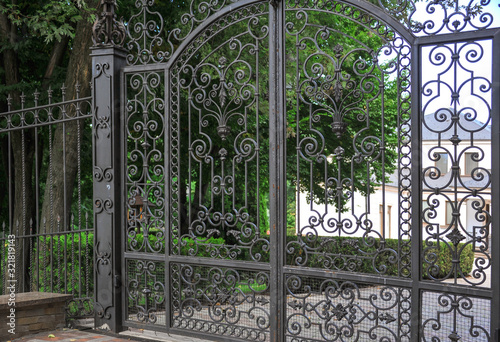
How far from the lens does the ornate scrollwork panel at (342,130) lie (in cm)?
445

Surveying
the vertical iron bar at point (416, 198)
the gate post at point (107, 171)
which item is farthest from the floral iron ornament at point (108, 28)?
the vertical iron bar at point (416, 198)

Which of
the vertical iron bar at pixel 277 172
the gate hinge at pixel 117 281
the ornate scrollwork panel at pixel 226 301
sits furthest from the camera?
the gate hinge at pixel 117 281

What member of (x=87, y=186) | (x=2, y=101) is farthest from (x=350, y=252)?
(x=2, y=101)

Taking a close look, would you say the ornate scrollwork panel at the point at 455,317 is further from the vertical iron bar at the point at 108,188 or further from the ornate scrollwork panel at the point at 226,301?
the vertical iron bar at the point at 108,188

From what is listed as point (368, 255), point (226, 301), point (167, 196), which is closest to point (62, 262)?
point (167, 196)

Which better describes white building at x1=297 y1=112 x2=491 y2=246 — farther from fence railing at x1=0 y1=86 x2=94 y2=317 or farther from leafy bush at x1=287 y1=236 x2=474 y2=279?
fence railing at x1=0 y1=86 x2=94 y2=317

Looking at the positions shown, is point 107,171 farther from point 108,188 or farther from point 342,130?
point 342,130

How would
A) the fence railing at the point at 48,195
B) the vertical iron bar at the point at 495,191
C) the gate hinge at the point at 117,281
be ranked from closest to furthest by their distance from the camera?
the vertical iron bar at the point at 495,191 → the gate hinge at the point at 117,281 → the fence railing at the point at 48,195

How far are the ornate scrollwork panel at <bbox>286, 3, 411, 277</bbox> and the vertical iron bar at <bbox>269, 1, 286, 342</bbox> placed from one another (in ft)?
0.43

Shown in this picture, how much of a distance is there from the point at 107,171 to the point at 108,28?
5.02 feet

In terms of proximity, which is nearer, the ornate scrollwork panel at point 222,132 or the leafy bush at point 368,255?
the leafy bush at point 368,255

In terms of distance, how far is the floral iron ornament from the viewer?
5.88m

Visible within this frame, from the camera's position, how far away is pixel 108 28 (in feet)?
19.3

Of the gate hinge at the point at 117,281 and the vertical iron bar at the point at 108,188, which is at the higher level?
the vertical iron bar at the point at 108,188
